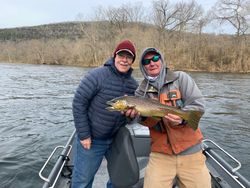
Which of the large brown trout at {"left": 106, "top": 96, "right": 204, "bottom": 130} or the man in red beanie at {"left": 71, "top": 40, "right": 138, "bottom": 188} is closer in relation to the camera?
the large brown trout at {"left": 106, "top": 96, "right": 204, "bottom": 130}

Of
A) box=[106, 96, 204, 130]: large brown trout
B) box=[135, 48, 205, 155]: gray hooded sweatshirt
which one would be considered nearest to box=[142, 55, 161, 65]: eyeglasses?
box=[135, 48, 205, 155]: gray hooded sweatshirt

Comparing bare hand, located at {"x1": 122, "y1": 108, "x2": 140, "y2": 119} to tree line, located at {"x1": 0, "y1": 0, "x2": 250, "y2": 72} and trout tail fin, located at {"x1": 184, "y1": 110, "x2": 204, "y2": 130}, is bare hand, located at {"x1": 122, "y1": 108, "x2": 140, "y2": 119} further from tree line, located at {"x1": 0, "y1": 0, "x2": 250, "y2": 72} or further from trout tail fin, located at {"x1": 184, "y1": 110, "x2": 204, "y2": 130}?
tree line, located at {"x1": 0, "y1": 0, "x2": 250, "y2": 72}

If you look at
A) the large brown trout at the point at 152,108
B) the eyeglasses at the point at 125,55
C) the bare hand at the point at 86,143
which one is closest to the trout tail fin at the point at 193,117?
the large brown trout at the point at 152,108

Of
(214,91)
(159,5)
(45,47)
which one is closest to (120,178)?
(214,91)

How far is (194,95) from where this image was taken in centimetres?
324

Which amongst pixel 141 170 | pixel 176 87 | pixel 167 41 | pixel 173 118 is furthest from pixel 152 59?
pixel 167 41

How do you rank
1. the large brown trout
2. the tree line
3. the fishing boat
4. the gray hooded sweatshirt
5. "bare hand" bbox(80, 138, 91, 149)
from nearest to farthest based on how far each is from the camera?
the large brown trout < the gray hooded sweatshirt < "bare hand" bbox(80, 138, 91, 149) < the fishing boat < the tree line

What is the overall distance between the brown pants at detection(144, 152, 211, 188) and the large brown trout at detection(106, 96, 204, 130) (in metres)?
0.43

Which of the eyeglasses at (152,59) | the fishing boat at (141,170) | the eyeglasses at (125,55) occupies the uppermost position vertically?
the eyeglasses at (125,55)

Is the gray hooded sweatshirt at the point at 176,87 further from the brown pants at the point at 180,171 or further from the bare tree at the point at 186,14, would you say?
the bare tree at the point at 186,14

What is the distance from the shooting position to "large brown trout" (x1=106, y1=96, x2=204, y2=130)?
312 centimetres

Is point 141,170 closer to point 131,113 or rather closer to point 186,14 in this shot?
point 131,113

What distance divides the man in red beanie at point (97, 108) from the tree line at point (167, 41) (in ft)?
91.4

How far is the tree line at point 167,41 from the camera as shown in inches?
1442
